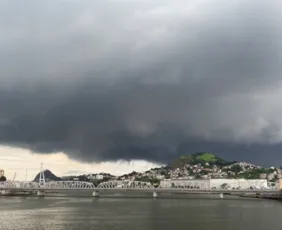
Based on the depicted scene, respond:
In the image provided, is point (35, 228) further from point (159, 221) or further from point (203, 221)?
point (203, 221)

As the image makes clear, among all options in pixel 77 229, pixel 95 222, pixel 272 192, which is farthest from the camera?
pixel 272 192

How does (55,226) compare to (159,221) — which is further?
(159,221)

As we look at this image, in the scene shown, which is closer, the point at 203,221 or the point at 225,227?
the point at 225,227

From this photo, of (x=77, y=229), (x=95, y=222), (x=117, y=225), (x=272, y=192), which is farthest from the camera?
(x=272, y=192)

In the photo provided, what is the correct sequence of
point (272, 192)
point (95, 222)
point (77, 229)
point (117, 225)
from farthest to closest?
point (272, 192) < point (95, 222) < point (117, 225) < point (77, 229)

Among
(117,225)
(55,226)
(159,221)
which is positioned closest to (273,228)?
(159,221)

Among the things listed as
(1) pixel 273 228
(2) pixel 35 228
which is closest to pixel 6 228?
(2) pixel 35 228

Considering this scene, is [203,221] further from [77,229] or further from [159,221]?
[77,229]

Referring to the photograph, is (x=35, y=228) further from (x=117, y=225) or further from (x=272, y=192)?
(x=272, y=192)

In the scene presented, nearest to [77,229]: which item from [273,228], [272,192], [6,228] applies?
[6,228]
